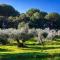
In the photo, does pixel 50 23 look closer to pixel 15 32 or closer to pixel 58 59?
pixel 15 32

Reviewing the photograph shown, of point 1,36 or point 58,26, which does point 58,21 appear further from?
point 1,36

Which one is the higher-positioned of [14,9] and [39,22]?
[14,9]

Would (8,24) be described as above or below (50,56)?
above

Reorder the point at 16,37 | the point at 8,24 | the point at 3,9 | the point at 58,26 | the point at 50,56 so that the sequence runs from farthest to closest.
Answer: the point at 3,9, the point at 58,26, the point at 8,24, the point at 16,37, the point at 50,56

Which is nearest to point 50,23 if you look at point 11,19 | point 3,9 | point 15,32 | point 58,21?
point 58,21

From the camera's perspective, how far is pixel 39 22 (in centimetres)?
14575

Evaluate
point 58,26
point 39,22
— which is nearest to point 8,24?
point 39,22

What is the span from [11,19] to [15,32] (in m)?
58.3

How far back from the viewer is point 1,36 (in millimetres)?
84562

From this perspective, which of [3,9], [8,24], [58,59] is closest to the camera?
[58,59]

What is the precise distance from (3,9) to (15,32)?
8803cm

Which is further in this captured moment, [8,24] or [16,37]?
[8,24]

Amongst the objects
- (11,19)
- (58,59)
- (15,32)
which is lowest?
(58,59)

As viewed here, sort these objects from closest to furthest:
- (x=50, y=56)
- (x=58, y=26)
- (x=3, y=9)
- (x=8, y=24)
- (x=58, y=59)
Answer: (x=58, y=59)
(x=50, y=56)
(x=8, y=24)
(x=58, y=26)
(x=3, y=9)
